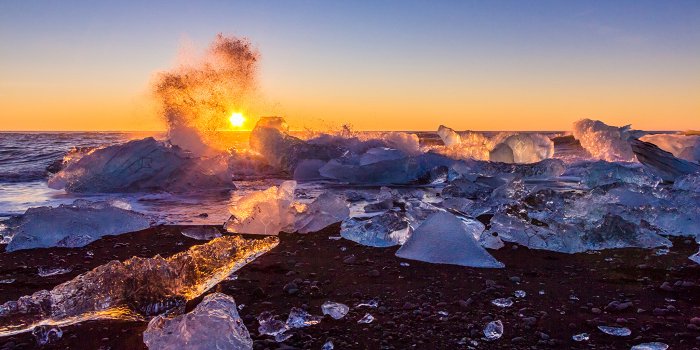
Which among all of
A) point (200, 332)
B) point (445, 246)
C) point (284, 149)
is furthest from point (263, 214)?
point (284, 149)

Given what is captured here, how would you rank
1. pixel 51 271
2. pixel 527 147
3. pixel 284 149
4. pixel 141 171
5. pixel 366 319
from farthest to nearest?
1. pixel 527 147
2. pixel 284 149
3. pixel 141 171
4. pixel 51 271
5. pixel 366 319

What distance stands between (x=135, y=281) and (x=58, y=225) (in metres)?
1.43

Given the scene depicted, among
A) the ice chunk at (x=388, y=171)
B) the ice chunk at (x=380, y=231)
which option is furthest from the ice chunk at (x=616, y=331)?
the ice chunk at (x=388, y=171)

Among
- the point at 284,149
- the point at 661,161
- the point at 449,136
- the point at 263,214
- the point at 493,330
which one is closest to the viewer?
the point at 493,330

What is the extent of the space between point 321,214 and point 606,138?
24.6 ft

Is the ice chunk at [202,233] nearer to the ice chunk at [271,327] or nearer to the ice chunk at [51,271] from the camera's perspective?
the ice chunk at [51,271]

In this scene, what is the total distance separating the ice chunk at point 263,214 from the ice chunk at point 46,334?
1682 millimetres

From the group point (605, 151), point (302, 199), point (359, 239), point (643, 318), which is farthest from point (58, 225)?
point (605, 151)

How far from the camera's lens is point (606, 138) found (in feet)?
29.7

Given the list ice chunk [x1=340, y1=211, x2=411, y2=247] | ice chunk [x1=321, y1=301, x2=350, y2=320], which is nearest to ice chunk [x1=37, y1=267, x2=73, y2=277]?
ice chunk [x1=321, y1=301, x2=350, y2=320]

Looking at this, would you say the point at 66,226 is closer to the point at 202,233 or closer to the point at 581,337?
the point at 202,233

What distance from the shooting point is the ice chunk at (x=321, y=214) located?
10.7 feet

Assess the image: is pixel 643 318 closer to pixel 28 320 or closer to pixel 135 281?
pixel 135 281

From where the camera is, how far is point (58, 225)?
9.61 feet
